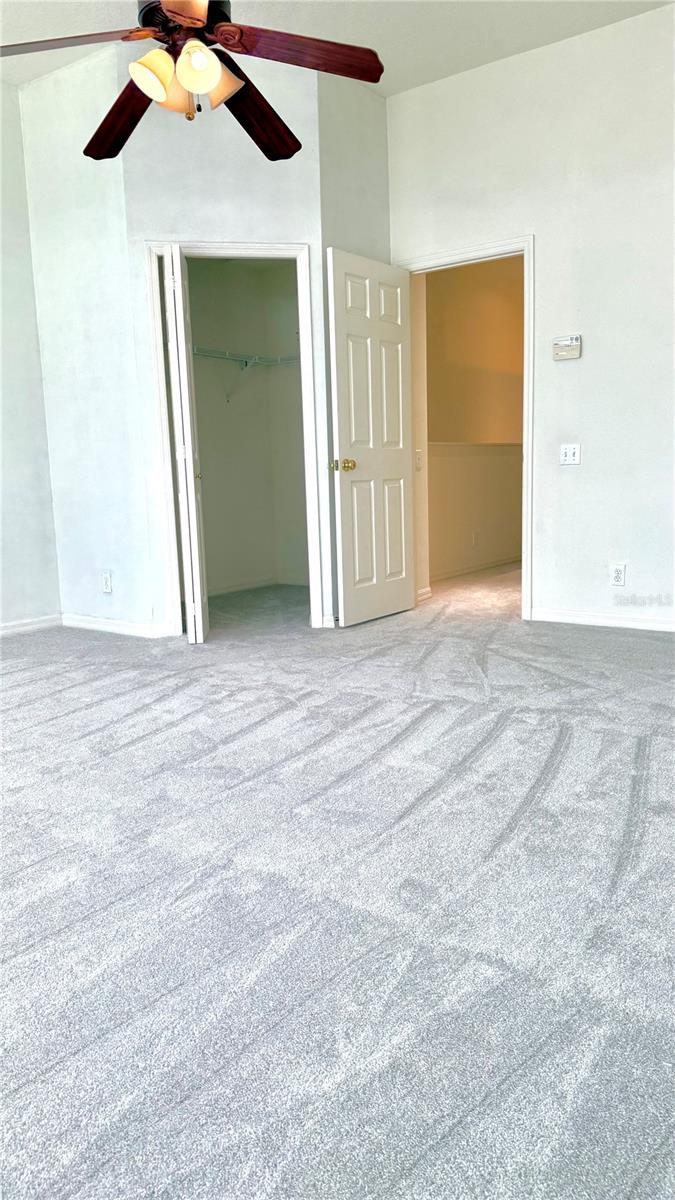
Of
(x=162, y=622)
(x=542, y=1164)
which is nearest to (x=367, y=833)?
(x=542, y=1164)

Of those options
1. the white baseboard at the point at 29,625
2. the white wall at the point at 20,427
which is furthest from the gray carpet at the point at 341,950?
the white wall at the point at 20,427

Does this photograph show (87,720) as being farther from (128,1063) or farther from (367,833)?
(128,1063)

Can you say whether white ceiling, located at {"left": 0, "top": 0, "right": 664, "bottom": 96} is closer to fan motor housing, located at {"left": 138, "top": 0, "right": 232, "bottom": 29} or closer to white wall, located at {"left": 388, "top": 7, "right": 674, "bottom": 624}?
white wall, located at {"left": 388, "top": 7, "right": 674, "bottom": 624}

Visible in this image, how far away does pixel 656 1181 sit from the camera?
1054 millimetres

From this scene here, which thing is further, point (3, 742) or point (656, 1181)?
point (3, 742)

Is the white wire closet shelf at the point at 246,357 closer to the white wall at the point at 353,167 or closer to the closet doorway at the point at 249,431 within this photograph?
the closet doorway at the point at 249,431

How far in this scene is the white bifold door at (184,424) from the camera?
4238 millimetres

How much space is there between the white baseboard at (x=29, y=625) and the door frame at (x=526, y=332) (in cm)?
316

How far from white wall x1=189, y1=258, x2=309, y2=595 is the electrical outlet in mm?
2586

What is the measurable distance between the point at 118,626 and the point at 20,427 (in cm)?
143

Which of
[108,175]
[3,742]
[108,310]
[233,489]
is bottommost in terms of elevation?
[3,742]

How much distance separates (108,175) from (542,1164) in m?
4.92

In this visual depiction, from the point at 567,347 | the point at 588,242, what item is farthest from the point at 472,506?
the point at 588,242

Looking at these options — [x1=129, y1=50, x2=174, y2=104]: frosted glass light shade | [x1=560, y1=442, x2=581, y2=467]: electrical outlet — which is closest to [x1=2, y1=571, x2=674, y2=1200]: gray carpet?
[x1=560, y1=442, x2=581, y2=467]: electrical outlet
